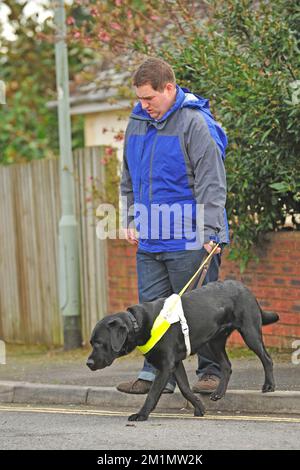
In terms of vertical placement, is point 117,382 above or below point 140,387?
below

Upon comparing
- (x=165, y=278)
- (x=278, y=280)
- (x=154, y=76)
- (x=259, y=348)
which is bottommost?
(x=259, y=348)

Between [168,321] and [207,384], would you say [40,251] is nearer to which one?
[207,384]

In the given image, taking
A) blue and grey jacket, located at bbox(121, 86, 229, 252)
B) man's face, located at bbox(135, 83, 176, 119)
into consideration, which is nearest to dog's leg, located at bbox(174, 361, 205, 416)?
→ blue and grey jacket, located at bbox(121, 86, 229, 252)

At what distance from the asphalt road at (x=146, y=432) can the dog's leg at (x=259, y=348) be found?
15.0 inches

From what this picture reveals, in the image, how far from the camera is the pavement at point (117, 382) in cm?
824

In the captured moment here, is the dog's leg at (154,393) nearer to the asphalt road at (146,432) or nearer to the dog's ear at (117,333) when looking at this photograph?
the asphalt road at (146,432)

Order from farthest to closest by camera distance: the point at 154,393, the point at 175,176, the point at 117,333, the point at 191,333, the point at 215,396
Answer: the point at 215,396, the point at 175,176, the point at 191,333, the point at 154,393, the point at 117,333

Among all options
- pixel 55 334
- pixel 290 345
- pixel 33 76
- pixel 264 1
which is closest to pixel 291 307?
pixel 290 345

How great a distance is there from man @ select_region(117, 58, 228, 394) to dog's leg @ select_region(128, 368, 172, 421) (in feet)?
2.60

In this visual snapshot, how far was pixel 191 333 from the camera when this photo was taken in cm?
780

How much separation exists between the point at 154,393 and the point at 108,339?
465 mm

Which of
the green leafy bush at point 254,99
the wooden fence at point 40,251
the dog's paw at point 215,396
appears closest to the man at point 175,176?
the dog's paw at point 215,396

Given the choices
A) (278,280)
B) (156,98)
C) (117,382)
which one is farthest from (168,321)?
(278,280)

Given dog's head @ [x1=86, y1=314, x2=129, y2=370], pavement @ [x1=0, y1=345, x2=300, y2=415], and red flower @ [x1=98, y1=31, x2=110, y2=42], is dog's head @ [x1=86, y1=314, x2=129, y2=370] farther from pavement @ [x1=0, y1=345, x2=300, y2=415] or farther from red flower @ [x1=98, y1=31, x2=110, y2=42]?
red flower @ [x1=98, y1=31, x2=110, y2=42]
